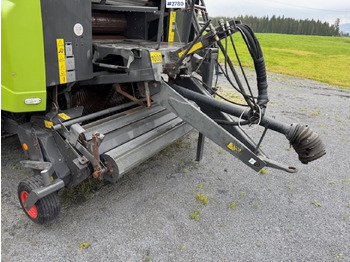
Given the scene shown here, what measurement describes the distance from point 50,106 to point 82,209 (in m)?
1.09

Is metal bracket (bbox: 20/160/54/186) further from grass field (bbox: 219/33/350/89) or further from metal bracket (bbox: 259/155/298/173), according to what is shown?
grass field (bbox: 219/33/350/89)

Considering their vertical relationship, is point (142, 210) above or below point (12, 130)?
below

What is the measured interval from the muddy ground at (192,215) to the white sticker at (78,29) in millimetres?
1653

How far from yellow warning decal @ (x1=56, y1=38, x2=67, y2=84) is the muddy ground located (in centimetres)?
126

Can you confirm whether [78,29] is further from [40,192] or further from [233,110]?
[233,110]

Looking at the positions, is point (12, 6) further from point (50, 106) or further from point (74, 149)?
point (74, 149)

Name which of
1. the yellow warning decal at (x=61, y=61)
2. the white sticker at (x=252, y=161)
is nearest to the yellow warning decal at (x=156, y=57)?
the yellow warning decal at (x=61, y=61)

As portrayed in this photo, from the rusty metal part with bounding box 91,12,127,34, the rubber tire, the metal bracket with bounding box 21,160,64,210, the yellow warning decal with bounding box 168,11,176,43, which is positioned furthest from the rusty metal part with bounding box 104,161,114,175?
the yellow warning decal with bounding box 168,11,176,43

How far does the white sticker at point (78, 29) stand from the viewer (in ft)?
8.85

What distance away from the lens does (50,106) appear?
2.98m

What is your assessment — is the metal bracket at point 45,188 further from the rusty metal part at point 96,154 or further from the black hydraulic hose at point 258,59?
the black hydraulic hose at point 258,59

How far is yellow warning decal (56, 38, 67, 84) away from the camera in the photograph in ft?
8.55

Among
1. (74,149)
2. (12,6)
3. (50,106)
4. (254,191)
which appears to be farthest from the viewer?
(254,191)

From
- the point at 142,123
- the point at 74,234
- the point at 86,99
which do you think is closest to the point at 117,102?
the point at 86,99
